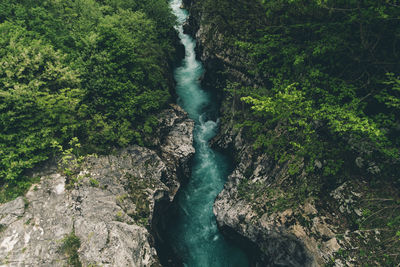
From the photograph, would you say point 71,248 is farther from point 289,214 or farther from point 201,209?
point 289,214

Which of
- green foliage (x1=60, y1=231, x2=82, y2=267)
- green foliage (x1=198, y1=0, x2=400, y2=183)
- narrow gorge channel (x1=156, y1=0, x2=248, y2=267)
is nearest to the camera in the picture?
green foliage (x1=198, y1=0, x2=400, y2=183)

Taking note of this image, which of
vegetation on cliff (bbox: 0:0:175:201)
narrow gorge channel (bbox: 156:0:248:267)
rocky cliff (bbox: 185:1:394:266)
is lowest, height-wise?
narrow gorge channel (bbox: 156:0:248:267)

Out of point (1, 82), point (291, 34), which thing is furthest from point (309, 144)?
point (1, 82)

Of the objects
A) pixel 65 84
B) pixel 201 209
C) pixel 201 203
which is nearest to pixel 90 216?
pixel 65 84

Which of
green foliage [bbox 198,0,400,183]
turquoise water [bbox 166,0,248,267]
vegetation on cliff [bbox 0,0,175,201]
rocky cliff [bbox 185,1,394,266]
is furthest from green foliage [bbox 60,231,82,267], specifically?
green foliage [bbox 198,0,400,183]

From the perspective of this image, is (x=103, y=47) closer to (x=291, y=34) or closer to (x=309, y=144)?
(x=291, y=34)

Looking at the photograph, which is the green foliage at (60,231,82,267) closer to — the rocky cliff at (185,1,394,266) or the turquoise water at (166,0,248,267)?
the turquoise water at (166,0,248,267)

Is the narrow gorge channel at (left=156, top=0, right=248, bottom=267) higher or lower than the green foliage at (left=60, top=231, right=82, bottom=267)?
lower
